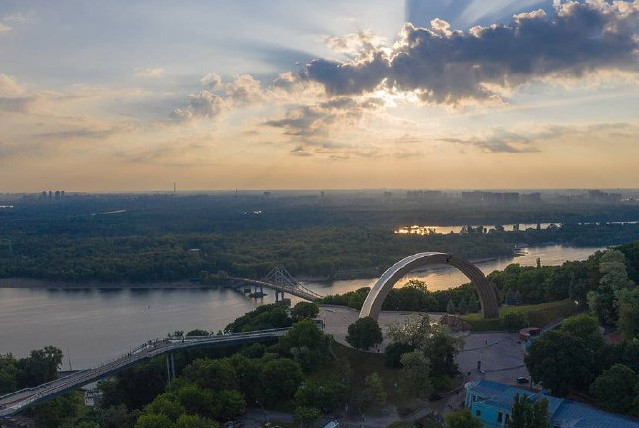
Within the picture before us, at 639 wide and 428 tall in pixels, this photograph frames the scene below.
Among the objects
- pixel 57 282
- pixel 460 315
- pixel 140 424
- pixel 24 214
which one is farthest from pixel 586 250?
pixel 24 214

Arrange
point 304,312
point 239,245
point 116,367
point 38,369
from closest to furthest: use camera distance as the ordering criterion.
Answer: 1. point 116,367
2. point 38,369
3. point 304,312
4. point 239,245

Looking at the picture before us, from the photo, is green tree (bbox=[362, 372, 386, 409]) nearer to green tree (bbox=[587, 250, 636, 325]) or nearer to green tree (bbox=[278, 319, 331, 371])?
green tree (bbox=[278, 319, 331, 371])

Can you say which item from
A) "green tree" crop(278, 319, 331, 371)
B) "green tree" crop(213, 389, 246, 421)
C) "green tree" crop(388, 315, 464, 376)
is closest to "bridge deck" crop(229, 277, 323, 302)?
"green tree" crop(278, 319, 331, 371)

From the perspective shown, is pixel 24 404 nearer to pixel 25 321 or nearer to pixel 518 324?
pixel 518 324

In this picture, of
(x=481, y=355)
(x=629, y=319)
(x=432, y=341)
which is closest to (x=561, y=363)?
(x=432, y=341)

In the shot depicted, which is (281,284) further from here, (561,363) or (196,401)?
(561,363)

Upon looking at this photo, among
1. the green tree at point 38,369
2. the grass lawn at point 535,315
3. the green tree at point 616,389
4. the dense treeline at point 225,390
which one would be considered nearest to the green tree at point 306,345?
the dense treeline at point 225,390
